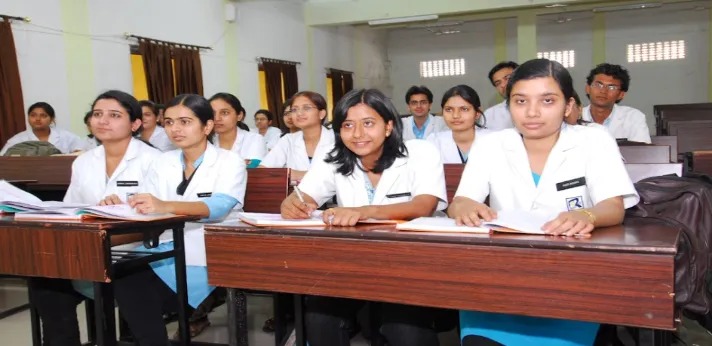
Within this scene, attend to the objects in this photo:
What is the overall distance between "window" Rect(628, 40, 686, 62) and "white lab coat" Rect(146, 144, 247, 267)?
12.4 meters

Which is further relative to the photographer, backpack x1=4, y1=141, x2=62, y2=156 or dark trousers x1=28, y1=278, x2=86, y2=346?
backpack x1=4, y1=141, x2=62, y2=156

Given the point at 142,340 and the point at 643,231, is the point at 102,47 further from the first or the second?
the point at 643,231

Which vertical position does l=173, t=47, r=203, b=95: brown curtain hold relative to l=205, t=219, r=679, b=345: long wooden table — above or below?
above

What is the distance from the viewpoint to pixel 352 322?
5.98ft

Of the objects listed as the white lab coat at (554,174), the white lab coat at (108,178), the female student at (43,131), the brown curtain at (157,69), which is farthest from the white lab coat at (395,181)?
the brown curtain at (157,69)

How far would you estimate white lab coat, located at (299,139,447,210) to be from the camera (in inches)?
78.9

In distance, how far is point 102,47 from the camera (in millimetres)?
6500

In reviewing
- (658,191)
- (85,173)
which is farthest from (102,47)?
(658,191)

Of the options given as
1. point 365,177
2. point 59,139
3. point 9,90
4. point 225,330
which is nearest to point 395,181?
point 365,177

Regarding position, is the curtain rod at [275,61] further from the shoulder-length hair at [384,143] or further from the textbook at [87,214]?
the textbook at [87,214]

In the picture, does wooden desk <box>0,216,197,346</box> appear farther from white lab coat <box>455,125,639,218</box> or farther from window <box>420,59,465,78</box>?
window <box>420,59,465,78</box>

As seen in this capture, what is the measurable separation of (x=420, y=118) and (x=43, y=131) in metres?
3.61

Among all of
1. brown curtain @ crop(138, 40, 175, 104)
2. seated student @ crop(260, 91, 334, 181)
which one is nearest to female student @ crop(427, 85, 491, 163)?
seated student @ crop(260, 91, 334, 181)

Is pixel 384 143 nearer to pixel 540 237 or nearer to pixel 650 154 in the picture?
pixel 540 237
